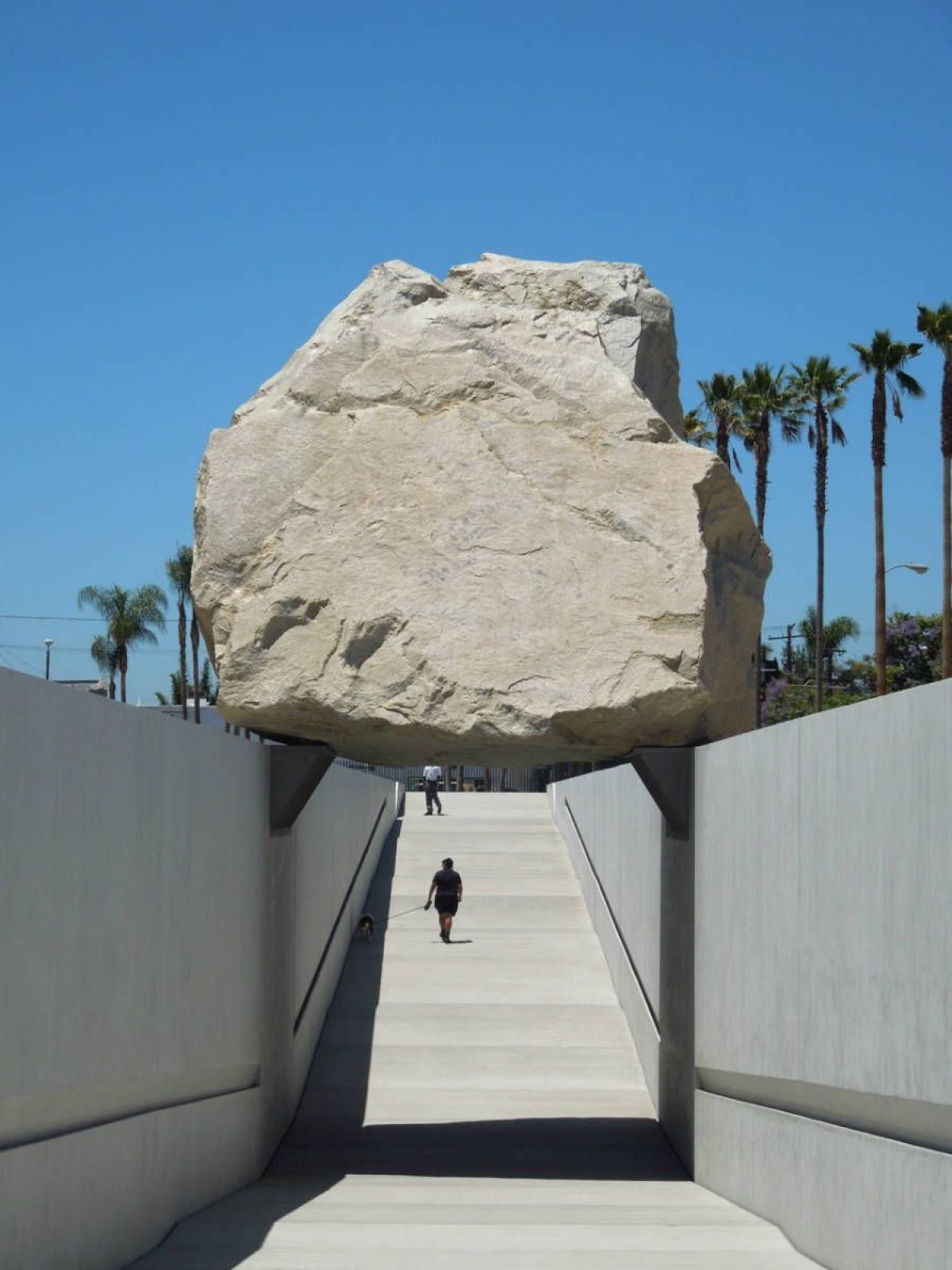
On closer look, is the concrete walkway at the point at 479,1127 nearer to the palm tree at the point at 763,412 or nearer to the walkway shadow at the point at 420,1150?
the walkway shadow at the point at 420,1150

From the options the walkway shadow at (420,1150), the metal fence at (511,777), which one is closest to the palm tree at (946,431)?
the metal fence at (511,777)

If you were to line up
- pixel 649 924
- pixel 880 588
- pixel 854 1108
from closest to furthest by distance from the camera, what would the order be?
1. pixel 854 1108
2. pixel 649 924
3. pixel 880 588

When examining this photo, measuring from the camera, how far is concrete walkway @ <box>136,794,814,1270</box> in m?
8.34

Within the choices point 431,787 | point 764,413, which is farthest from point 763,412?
point 431,787

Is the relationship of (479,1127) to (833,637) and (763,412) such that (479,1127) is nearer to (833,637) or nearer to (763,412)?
(763,412)

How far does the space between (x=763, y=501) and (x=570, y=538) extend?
1346 inches

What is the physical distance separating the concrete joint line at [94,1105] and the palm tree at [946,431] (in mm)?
28359

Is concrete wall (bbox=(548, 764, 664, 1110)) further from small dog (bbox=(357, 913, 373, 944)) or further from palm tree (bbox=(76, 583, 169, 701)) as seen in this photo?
palm tree (bbox=(76, 583, 169, 701))

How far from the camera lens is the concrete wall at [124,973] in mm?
5973

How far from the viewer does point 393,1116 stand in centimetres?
1435

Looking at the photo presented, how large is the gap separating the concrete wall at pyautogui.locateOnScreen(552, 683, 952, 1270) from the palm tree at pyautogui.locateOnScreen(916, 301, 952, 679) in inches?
1014

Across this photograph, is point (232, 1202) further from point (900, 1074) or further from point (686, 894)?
point (900, 1074)

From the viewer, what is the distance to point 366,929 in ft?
67.6

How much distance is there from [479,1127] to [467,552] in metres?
5.95
